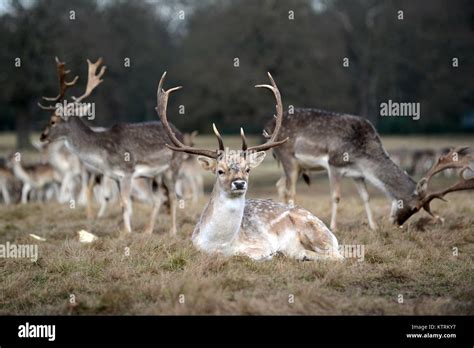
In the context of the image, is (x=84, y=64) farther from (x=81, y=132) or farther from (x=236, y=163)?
(x=236, y=163)

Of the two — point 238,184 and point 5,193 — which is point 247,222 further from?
point 5,193

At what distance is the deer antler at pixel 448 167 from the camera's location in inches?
381

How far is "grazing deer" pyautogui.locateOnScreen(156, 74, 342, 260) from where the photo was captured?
24.1 feet

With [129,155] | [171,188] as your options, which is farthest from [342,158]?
[129,155]

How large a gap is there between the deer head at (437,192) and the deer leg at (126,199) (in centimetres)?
379

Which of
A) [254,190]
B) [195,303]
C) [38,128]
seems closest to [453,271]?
[195,303]

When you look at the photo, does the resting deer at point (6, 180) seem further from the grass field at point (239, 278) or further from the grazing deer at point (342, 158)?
the grazing deer at point (342, 158)

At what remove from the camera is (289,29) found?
34.1 metres

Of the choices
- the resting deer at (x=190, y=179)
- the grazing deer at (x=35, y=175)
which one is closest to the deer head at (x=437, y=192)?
the resting deer at (x=190, y=179)

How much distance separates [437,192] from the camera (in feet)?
31.8

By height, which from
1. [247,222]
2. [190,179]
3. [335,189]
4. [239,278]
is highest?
[190,179]

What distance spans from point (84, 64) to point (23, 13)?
3.35 meters

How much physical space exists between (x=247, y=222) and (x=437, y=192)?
3184 millimetres

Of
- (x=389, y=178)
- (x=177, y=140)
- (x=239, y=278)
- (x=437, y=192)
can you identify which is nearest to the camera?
(x=239, y=278)
